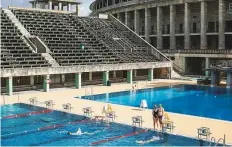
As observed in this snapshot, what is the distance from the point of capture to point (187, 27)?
225 ft

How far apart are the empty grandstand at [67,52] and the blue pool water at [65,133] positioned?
14.0 m

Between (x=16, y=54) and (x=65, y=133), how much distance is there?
24067mm

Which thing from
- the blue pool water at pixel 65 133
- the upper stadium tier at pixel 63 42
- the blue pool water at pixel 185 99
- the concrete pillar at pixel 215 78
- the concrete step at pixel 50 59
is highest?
the upper stadium tier at pixel 63 42

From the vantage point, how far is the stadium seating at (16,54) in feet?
139

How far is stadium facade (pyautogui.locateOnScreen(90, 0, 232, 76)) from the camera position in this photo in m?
63.2

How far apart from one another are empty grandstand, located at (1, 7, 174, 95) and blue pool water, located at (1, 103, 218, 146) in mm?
13969

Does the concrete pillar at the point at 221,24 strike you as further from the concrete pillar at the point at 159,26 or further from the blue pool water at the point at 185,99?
the blue pool water at the point at 185,99

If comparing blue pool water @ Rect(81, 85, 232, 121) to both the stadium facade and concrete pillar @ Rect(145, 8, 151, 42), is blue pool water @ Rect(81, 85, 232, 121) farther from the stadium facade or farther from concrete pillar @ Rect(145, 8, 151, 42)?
concrete pillar @ Rect(145, 8, 151, 42)

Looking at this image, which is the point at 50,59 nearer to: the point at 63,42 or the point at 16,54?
the point at 16,54

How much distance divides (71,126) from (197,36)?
5250 cm

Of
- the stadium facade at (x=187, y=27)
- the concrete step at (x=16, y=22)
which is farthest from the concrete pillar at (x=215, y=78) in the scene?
the concrete step at (x=16, y=22)

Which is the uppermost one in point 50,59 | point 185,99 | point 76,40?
point 76,40

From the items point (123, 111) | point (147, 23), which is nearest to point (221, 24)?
point (147, 23)

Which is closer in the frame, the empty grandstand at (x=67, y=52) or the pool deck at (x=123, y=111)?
the pool deck at (x=123, y=111)
